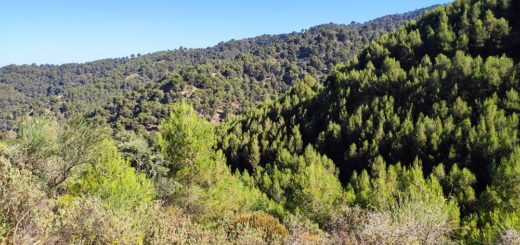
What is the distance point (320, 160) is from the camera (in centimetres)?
4666

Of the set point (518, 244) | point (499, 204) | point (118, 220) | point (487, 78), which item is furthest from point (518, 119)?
point (118, 220)

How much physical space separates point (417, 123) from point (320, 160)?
11.5 metres

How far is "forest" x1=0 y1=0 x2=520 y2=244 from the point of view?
12.3 metres

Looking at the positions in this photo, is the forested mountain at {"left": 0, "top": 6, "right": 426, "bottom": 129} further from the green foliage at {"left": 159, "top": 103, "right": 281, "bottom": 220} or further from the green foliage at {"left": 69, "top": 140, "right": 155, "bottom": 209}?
the green foliage at {"left": 159, "top": 103, "right": 281, "bottom": 220}

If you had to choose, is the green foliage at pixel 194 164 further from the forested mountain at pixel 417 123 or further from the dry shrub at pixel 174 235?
the dry shrub at pixel 174 235

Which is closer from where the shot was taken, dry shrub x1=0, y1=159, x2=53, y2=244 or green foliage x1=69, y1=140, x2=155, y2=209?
dry shrub x1=0, y1=159, x2=53, y2=244

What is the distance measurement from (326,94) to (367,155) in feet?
64.2

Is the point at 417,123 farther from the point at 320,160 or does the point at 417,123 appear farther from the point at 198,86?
the point at 198,86

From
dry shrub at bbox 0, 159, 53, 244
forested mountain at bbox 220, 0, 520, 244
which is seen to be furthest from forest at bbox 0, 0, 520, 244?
forested mountain at bbox 220, 0, 520, 244

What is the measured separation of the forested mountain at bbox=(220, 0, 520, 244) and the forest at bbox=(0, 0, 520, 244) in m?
0.19

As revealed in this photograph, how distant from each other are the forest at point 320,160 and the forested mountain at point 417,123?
0.63 feet

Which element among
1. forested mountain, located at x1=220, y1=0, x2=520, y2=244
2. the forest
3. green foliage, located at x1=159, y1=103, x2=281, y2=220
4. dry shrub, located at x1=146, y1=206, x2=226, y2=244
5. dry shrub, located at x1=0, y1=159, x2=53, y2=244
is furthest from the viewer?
forested mountain, located at x1=220, y1=0, x2=520, y2=244

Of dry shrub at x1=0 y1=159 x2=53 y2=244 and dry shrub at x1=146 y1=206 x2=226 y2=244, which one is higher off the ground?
dry shrub at x1=0 y1=159 x2=53 y2=244

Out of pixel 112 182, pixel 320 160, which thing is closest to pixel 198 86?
pixel 320 160
